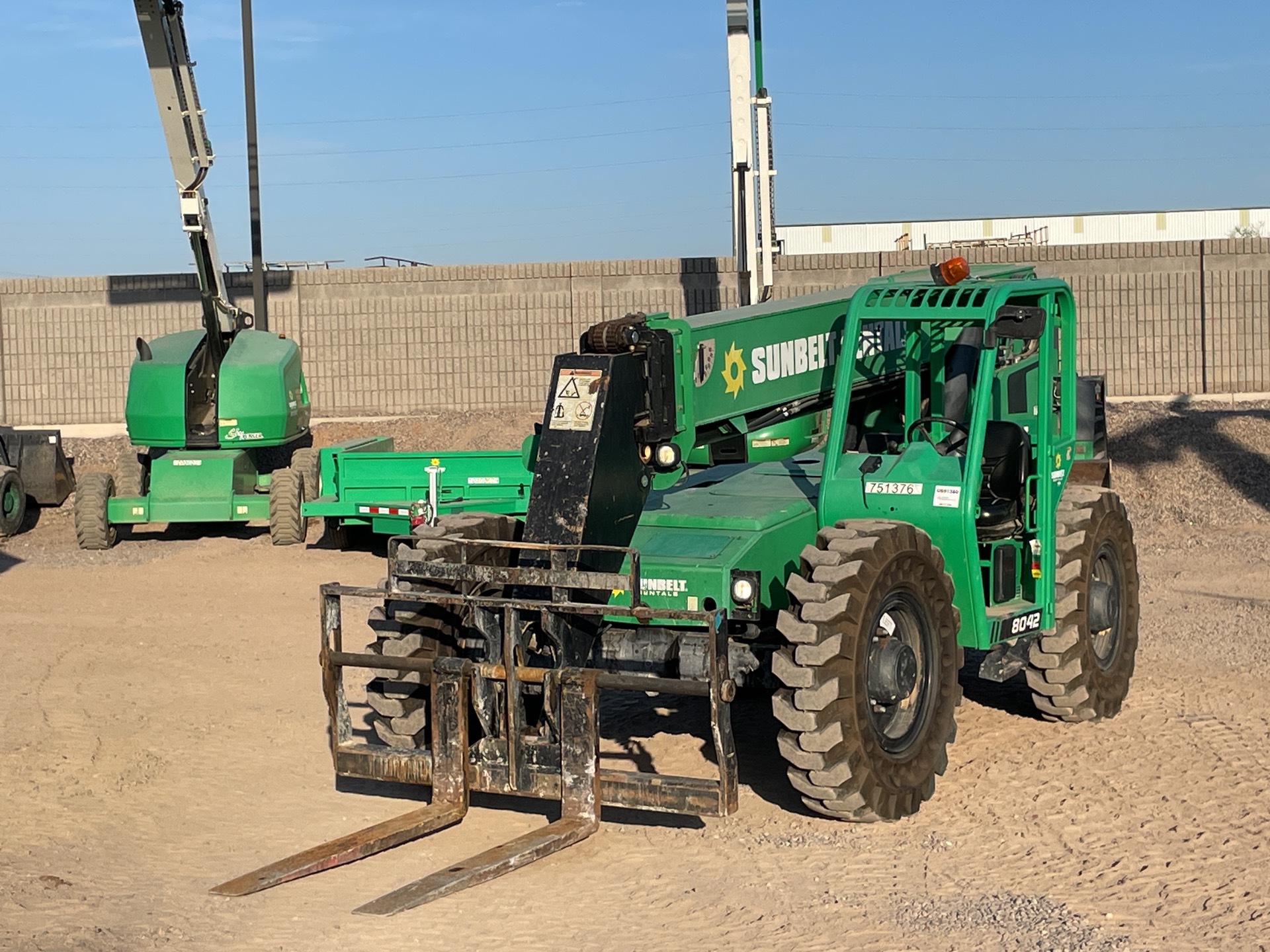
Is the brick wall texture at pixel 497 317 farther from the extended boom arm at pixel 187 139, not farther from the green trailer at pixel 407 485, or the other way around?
the green trailer at pixel 407 485

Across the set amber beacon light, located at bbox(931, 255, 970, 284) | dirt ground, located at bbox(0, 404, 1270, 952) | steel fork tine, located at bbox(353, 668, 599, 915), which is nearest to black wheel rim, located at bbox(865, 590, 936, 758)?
dirt ground, located at bbox(0, 404, 1270, 952)

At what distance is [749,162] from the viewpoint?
70.1 ft

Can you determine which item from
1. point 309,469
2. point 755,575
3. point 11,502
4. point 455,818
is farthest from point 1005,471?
point 11,502

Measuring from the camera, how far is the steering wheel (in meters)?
7.89

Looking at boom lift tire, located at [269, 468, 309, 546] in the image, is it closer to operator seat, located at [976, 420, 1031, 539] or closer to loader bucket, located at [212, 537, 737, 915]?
loader bucket, located at [212, 537, 737, 915]

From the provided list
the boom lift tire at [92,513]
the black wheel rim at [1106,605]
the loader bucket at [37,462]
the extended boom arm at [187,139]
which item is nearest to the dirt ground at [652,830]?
the black wheel rim at [1106,605]

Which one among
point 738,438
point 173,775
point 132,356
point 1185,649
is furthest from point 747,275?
point 173,775

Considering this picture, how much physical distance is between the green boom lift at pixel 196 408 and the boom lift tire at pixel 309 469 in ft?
0.06

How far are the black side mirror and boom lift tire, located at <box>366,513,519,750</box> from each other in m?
2.61

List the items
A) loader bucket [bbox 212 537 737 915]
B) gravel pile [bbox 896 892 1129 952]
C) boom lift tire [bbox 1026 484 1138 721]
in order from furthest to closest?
boom lift tire [bbox 1026 484 1138 721] → loader bucket [bbox 212 537 737 915] → gravel pile [bbox 896 892 1129 952]

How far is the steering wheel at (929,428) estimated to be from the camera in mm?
7895

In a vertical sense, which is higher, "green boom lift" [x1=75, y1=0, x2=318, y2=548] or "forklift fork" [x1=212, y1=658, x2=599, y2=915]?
"green boom lift" [x1=75, y1=0, x2=318, y2=548]

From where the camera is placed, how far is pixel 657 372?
22.9 ft

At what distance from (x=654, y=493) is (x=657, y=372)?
1447mm
